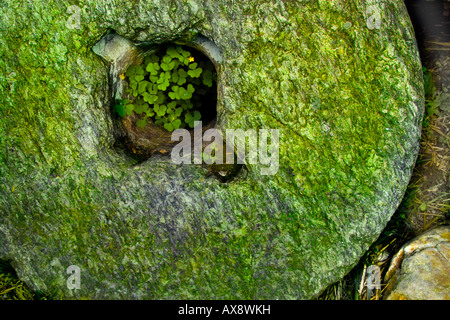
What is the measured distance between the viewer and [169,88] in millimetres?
3365

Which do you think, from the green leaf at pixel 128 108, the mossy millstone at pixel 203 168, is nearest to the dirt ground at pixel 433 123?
the mossy millstone at pixel 203 168

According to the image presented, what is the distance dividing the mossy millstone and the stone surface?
51cm

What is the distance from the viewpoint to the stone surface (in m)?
2.90

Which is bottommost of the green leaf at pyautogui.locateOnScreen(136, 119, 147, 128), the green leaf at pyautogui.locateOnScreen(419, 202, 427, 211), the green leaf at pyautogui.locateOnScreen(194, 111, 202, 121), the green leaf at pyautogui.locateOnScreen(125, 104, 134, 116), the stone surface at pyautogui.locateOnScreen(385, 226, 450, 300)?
the stone surface at pyautogui.locateOnScreen(385, 226, 450, 300)

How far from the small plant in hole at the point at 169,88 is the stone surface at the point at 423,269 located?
2089 mm

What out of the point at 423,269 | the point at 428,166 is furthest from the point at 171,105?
the point at 423,269

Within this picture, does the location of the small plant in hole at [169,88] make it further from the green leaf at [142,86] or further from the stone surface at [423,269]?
the stone surface at [423,269]

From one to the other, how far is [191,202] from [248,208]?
428mm

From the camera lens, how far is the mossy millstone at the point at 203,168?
2.67 meters

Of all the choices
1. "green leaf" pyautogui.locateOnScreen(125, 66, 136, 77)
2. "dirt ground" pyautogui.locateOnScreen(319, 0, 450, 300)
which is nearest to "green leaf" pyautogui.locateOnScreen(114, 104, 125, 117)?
"green leaf" pyautogui.locateOnScreen(125, 66, 136, 77)

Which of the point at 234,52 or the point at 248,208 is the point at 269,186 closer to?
the point at 248,208

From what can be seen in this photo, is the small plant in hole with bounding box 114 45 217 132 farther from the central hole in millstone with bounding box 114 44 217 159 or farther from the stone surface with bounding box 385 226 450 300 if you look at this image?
the stone surface with bounding box 385 226 450 300

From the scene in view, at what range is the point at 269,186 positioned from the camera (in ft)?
9.24

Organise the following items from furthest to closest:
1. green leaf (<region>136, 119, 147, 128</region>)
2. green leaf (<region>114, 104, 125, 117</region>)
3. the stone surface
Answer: green leaf (<region>136, 119, 147, 128</region>) → green leaf (<region>114, 104, 125, 117</region>) → the stone surface
